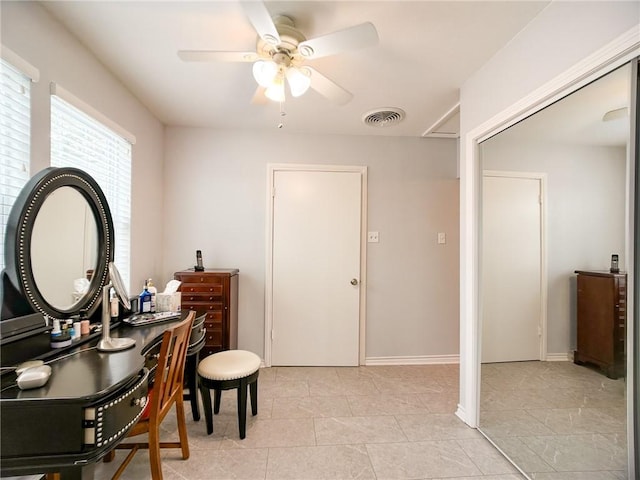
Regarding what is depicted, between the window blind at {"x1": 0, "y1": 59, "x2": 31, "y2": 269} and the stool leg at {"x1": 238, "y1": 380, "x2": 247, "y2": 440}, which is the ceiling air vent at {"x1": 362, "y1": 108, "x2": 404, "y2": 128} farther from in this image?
the stool leg at {"x1": 238, "y1": 380, "x2": 247, "y2": 440}

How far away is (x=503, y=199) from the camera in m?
1.90

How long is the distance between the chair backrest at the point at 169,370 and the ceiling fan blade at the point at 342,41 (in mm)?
1466

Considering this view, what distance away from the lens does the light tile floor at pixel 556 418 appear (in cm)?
124

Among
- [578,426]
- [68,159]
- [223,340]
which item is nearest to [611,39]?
[578,426]

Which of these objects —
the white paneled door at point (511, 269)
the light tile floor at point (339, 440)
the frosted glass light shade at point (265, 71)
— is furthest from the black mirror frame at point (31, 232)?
the white paneled door at point (511, 269)

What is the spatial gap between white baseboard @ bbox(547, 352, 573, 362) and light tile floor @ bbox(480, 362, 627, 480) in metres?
0.02

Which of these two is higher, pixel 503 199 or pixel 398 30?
pixel 398 30

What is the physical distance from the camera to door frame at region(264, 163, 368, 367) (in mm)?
3102

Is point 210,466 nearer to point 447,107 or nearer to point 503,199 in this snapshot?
point 503,199

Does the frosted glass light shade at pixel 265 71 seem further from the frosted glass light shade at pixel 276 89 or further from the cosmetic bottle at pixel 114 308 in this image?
the cosmetic bottle at pixel 114 308

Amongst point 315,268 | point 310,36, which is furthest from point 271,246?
point 310,36

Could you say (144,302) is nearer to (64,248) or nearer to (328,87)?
(64,248)

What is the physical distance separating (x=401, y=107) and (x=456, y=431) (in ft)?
8.23

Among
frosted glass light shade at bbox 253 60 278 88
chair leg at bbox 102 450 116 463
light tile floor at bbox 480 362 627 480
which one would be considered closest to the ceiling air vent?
frosted glass light shade at bbox 253 60 278 88
